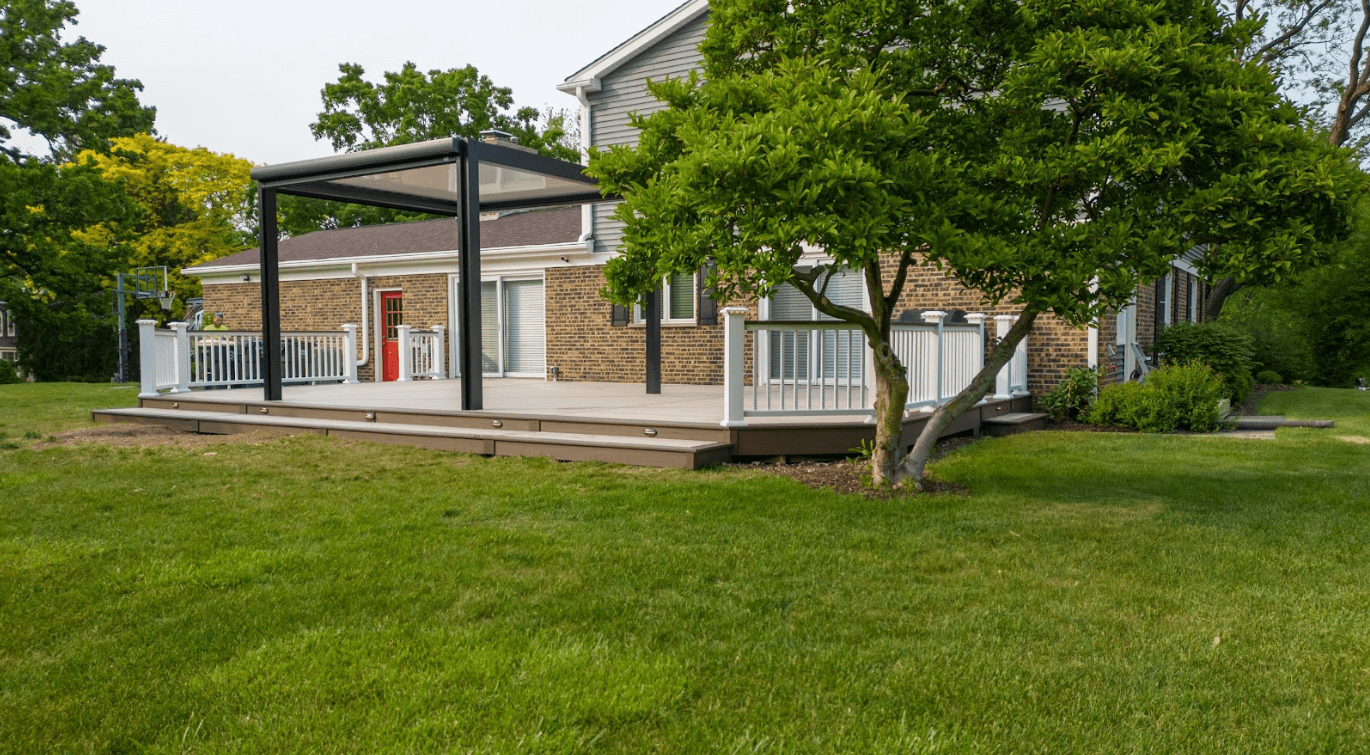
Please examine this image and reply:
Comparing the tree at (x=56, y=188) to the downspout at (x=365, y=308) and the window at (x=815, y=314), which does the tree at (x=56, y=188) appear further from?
the window at (x=815, y=314)

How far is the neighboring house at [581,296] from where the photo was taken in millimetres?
11648

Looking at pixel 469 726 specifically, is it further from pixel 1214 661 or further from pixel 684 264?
pixel 684 264

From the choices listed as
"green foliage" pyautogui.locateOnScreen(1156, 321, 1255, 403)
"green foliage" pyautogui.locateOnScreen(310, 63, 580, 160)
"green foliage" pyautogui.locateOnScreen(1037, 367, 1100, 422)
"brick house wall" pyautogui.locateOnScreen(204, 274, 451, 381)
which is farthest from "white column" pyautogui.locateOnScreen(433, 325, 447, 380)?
"green foliage" pyautogui.locateOnScreen(310, 63, 580, 160)

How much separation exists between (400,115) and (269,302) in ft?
72.0

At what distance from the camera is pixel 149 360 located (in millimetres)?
11414

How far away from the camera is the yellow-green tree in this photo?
94.1ft

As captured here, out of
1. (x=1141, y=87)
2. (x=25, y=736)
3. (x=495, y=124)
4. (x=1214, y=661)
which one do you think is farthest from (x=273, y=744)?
(x=495, y=124)

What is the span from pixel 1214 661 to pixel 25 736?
3.74 meters

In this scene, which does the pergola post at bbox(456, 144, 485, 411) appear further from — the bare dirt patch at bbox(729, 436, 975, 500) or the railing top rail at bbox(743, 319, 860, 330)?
the bare dirt patch at bbox(729, 436, 975, 500)

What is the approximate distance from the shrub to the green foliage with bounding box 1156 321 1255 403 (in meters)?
3.30

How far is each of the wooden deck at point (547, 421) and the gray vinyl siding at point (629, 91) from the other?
9.93ft

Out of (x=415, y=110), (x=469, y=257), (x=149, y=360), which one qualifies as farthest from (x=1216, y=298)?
(x=415, y=110)

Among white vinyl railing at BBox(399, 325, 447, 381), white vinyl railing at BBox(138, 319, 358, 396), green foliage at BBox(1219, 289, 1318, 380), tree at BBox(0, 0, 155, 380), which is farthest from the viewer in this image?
green foliage at BBox(1219, 289, 1318, 380)

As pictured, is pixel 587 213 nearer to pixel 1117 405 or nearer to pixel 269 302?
pixel 269 302
